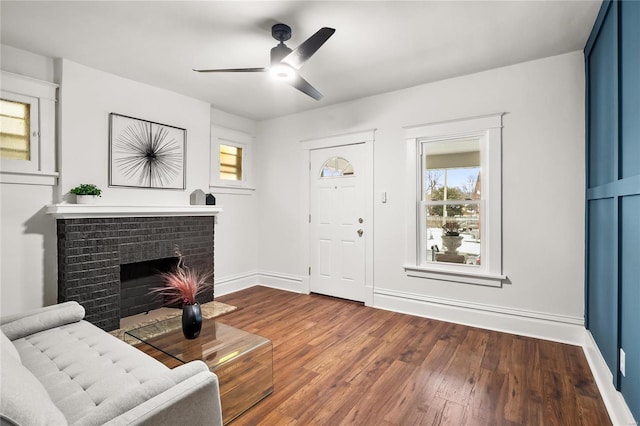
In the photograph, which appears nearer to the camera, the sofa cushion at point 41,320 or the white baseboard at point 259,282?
the sofa cushion at point 41,320

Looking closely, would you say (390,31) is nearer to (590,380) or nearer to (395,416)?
(395,416)

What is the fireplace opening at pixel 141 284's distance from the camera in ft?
11.6

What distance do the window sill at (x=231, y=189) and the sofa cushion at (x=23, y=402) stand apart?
3476 millimetres

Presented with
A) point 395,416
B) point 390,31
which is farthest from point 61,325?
point 390,31

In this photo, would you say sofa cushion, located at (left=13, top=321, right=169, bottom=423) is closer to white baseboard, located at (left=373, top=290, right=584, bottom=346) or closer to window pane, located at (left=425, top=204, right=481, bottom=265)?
white baseboard, located at (left=373, top=290, right=584, bottom=346)

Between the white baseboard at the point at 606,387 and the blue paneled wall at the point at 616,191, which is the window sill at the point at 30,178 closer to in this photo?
the blue paneled wall at the point at 616,191

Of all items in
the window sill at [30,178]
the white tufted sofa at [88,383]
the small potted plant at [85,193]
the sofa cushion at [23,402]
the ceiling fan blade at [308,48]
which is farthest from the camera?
the small potted plant at [85,193]

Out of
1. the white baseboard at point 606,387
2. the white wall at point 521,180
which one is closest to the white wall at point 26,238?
the white wall at point 521,180

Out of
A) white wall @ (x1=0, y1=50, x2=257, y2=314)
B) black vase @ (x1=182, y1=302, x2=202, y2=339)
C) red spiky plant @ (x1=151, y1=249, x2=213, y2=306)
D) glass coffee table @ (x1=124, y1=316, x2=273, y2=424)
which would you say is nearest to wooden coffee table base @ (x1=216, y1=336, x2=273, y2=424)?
glass coffee table @ (x1=124, y1=316, x2=273, y2=424)

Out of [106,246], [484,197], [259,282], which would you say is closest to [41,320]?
[106,246]

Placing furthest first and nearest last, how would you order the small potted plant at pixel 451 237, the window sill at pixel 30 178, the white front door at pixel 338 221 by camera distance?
1. the white front door at pixel 338 221
2. the small potted plant at pixel 451 237
3. the window sill at pixel 30 178

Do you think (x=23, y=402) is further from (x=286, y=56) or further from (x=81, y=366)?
(x=286, y=56)

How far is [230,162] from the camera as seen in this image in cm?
482

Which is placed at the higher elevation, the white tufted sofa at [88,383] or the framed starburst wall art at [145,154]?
the framed starburst wall art at [145,154]
